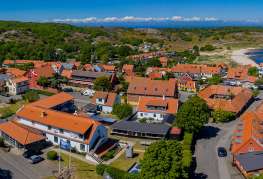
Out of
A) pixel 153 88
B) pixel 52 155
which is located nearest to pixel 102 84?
pixel 153 88

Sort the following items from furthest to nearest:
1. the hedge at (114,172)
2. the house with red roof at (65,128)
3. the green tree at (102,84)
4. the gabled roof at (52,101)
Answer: the green tree at (102,84)
the gabled roof at (52,101)
the house with red roof at (65,128)
the hedge at (114,172)

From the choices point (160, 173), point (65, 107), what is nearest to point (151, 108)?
point (65, 107)

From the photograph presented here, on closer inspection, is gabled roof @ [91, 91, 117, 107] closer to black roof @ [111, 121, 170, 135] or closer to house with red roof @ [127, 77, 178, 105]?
house with red roof @ [127, 77, 178, 105]

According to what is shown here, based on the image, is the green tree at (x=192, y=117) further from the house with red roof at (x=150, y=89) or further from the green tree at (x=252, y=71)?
the green tree at (x=252, y=71)

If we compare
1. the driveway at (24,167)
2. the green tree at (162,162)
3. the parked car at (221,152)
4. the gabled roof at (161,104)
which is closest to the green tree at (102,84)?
the gabled roof at (161,104)

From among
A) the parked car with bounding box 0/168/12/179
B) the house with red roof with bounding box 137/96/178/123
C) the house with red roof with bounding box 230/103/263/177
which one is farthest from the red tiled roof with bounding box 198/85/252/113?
the parked car with bounding box 0/168/12/179

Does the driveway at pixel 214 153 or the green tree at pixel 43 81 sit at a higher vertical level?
the green tree at pixel 43 81

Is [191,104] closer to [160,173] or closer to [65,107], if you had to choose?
[160,173]
